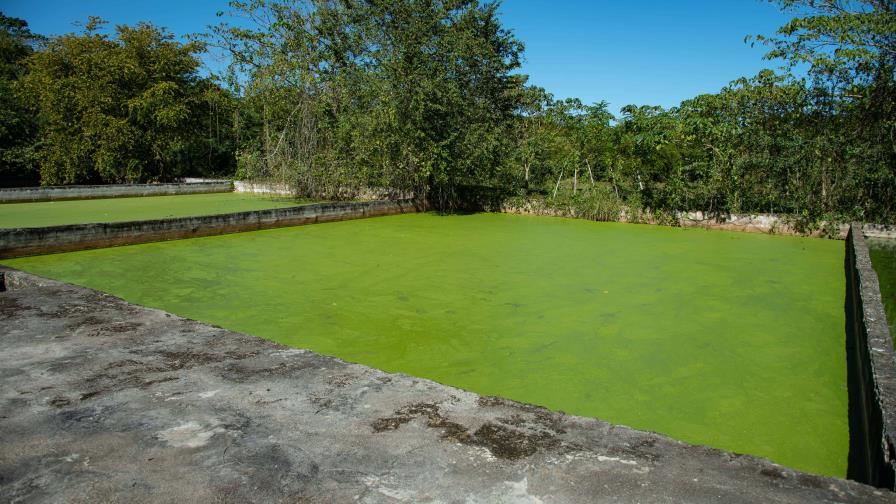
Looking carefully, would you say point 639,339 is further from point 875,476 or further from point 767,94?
point 767,94

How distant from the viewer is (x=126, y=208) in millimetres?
10727

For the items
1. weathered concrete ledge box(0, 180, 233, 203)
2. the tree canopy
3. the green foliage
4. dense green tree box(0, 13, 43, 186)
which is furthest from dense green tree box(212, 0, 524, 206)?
dense green tree box(0, 13, 43, 186)

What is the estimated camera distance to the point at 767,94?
28.6ft

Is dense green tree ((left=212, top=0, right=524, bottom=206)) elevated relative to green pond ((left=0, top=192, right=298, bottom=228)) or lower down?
elevated

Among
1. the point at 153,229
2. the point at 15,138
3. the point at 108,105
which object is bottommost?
the point at 153,229

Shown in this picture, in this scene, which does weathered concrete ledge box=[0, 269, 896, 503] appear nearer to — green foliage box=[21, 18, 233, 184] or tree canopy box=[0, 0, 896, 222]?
tree canopy box=[0, 0, 896, 222]

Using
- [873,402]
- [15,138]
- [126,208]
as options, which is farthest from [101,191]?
[873,402]

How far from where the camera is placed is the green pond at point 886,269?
399 centimetres

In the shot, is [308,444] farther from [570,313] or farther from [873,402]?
[570,313]

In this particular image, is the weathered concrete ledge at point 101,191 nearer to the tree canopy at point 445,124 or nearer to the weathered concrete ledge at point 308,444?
the tree canopy at point 445,124

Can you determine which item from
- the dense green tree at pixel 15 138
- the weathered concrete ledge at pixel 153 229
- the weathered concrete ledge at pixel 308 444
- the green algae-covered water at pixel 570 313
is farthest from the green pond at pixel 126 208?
the weathered concrete ledge at pixel 308 444

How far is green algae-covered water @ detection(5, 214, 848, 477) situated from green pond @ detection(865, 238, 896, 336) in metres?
0.32

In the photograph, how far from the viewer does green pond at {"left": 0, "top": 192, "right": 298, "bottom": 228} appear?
341 inches

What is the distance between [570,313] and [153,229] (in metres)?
5.46
